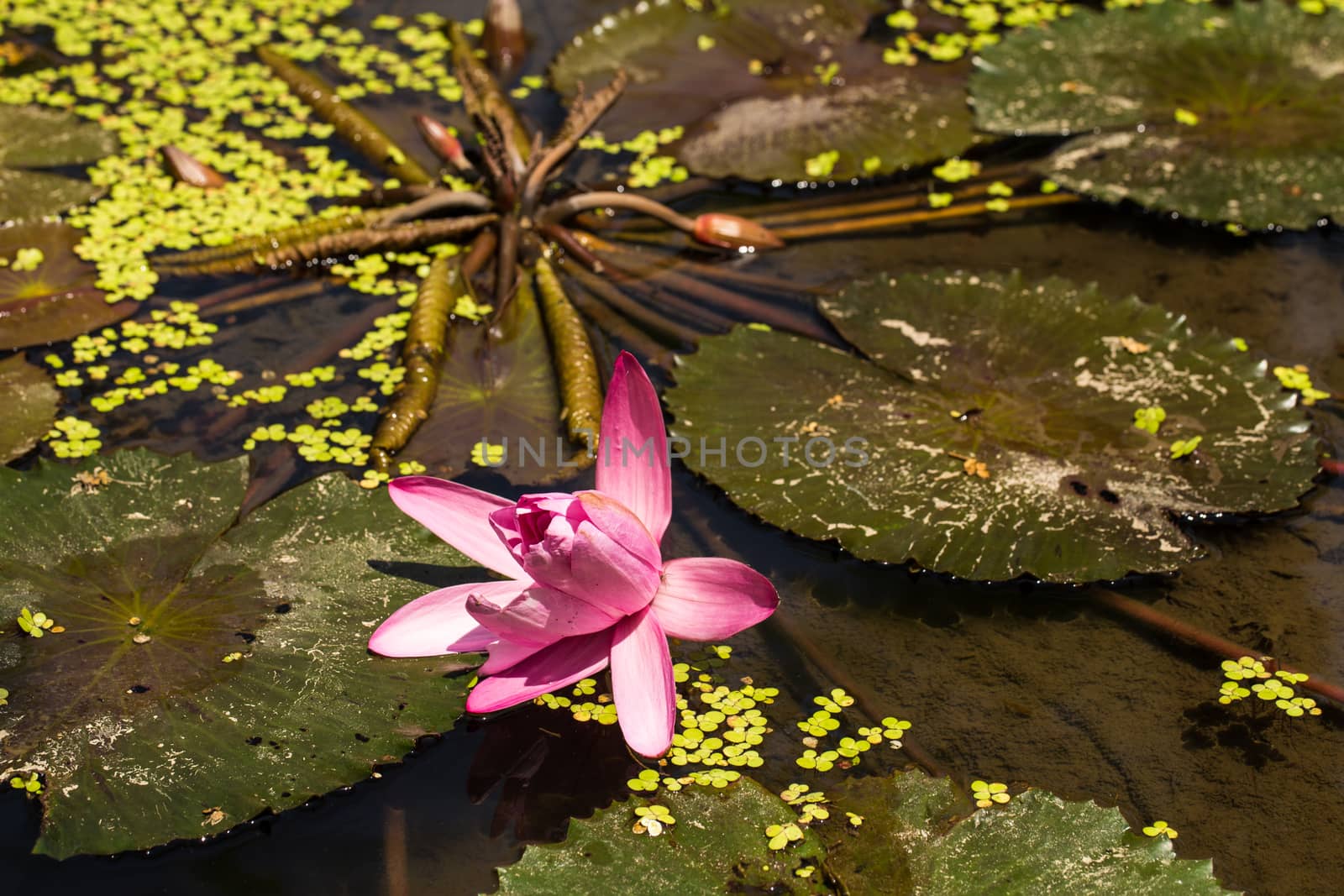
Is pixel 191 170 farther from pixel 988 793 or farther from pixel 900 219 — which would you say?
pixel 988 793

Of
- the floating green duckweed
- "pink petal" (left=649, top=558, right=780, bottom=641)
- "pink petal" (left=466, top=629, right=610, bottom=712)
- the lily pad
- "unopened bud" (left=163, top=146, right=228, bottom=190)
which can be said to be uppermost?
"unopened bud" (left=163, top=146, right=228, bottom=190)

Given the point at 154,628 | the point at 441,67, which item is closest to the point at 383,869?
the point at 154,628

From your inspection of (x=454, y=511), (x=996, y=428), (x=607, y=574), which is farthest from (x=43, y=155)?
(x=996, y=428)

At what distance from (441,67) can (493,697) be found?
3.19 m

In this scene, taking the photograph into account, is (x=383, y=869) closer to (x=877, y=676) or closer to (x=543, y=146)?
(x=877, y=676)

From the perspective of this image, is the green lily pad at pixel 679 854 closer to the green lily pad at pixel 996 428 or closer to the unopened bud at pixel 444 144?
the green lily pad at pixel 996 428

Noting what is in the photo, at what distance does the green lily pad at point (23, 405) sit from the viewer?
282 cm

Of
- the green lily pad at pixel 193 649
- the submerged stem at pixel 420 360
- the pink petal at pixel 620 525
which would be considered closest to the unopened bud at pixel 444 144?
the submerged stem at pixel 420 360

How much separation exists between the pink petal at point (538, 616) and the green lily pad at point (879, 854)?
12.7 inches

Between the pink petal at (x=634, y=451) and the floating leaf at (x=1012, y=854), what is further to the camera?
the pink petal at (x=634, y=451)

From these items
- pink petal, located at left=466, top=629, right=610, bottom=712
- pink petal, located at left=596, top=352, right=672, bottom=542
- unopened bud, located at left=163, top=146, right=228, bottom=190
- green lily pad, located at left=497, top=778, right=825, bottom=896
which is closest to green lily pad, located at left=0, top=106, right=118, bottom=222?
unopened bud, located at left=163, top=146, right=228, bottom=190

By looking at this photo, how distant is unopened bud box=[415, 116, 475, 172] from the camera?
374 cm

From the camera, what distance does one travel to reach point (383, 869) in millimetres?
2000

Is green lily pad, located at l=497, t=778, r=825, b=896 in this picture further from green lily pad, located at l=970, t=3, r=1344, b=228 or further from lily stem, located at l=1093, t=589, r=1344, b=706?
green lily pad, located at l=970, t=3, r=1344, b=228
